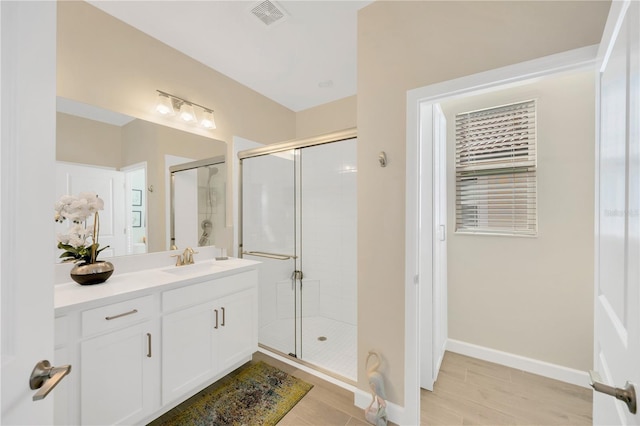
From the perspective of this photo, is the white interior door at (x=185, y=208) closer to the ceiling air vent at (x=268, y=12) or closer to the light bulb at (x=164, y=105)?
the light bulb at (x=164, y=105)

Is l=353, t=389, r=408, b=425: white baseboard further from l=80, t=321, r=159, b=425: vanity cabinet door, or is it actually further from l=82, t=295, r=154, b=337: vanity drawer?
l=82, t=295, r=154, b=337: vanity drawer

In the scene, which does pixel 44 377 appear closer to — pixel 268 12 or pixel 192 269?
pixel 192 269

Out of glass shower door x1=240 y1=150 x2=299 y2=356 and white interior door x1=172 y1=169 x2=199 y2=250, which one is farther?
glass shower door x1=240 y1=150 x2=299 y2=356

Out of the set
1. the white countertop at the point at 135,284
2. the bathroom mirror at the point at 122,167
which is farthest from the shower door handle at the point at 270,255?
the bathroom mirror at the point at 122,167

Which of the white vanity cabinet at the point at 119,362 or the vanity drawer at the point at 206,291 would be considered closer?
the white vanity cabinet at the point at 119,362

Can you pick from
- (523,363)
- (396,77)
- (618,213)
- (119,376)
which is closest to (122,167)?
(119,376)

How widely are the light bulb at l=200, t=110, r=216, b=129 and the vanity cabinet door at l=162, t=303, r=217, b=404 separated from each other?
63.8 inches

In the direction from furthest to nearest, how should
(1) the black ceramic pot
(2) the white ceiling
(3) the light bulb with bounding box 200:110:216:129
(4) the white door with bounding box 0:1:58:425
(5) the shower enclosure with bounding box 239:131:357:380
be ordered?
(5) the shower enclosure with bounding box 239:131:357:380 → (3) the light bulb with bounding box 200:110:216:129 → (2) the white ceiling → (1) the black ceramic pot → (4) the white door with bounding box 0:1:58:425

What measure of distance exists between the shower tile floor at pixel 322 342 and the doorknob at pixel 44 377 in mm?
1955

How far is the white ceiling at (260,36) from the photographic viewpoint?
176cm

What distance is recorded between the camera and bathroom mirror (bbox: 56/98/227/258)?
167cm

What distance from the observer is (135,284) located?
1.60 meters

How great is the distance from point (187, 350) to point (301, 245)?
4.29 feet

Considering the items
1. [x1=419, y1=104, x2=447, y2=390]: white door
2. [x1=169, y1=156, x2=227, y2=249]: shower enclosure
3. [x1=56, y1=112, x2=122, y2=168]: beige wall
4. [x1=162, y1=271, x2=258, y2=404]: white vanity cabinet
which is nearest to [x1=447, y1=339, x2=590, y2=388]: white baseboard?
[x1=419, y1=104, x2=447, y2=390]: white door
